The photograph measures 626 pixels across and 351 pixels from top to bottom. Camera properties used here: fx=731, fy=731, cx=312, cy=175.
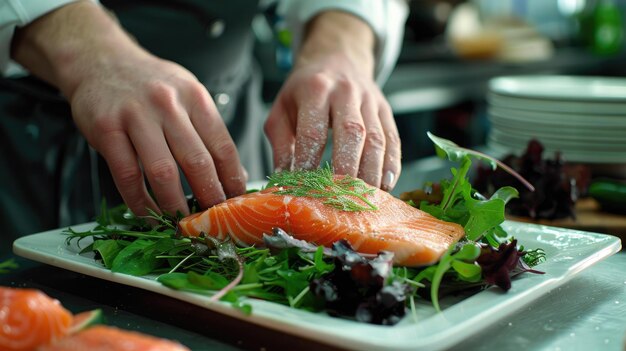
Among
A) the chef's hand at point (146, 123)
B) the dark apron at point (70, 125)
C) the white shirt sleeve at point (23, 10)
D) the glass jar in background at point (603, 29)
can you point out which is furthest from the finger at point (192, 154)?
the glass jar in background at point (603, 29)

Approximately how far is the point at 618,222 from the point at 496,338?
2.77 ft

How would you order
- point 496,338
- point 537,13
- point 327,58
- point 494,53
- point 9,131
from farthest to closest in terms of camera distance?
point 537,13 → point 494,53 → point 9,131 → point 327,58 → point 496,338

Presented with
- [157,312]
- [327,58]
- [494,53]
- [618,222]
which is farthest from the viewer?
[494,53]

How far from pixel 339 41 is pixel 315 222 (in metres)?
0.89

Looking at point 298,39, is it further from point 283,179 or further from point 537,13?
point 537,13

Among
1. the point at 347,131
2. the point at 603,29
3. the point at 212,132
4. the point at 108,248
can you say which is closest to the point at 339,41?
the point at 347,131

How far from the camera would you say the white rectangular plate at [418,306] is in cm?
90

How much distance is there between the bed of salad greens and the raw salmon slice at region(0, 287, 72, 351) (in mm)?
271

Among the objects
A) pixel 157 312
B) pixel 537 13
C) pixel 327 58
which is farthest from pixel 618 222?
pixel 537 13

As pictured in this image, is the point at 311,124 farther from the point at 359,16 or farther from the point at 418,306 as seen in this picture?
the point at 359,16

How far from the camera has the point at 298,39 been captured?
260cm

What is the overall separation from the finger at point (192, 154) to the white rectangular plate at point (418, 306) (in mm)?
253

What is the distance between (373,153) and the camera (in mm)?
1560

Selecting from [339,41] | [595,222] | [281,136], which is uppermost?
[339,41]
